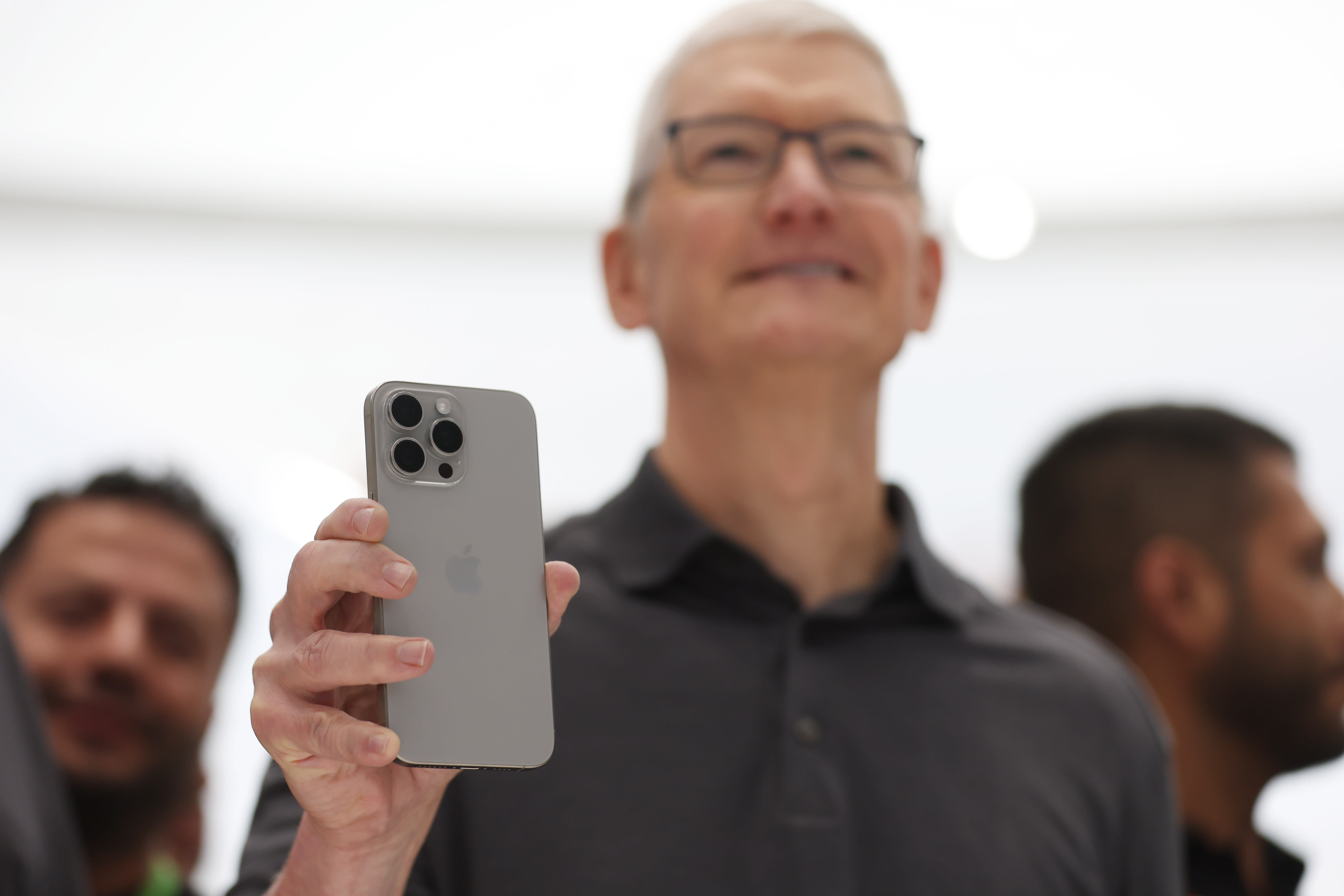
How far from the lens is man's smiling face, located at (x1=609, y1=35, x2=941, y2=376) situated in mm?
857

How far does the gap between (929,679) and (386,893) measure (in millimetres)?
452

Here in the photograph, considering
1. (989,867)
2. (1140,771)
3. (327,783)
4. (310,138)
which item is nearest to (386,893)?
(327,783)

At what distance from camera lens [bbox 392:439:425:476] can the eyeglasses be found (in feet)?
1.45

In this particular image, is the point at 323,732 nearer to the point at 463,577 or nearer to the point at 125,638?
the point at 463,577

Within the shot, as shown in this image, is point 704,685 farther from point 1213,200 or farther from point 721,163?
point 1213,200

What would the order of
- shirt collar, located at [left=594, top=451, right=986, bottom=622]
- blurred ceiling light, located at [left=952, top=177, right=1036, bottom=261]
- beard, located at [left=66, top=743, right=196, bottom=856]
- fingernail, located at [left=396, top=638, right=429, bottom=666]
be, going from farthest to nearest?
1. blurred ceiling light, located at [left=952, top=177, right=1036, bottom=261]
2. beard, located at [left=66, top=743, right=196, bottom=856]
3. shirt collar, located at [left=594, top=451, right=986, bottom=622]
4. fingernail, located at [left=396, top=638, right=429, bottom=666]

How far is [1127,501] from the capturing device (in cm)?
144

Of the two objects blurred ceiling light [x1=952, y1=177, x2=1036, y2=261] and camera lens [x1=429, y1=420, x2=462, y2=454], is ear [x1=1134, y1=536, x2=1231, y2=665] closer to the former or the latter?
blurred ceiling light [x1=952, y1=177, x2=1036, y2=261]

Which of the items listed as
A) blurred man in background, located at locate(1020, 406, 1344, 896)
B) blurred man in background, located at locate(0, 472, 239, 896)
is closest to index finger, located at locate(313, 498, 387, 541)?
blurred man in background, located at locate(0, 472, 239, 896)

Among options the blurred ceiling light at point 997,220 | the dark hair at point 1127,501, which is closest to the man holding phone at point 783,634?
the dark hair at point 1127,501

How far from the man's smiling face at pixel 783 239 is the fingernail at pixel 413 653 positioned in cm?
47

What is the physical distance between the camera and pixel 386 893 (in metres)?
0.54

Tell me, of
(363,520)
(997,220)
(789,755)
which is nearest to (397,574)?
(363,520)

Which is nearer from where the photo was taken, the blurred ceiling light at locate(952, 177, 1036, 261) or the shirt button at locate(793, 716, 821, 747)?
the shirt button at locate(793, 716, 821, 747)
